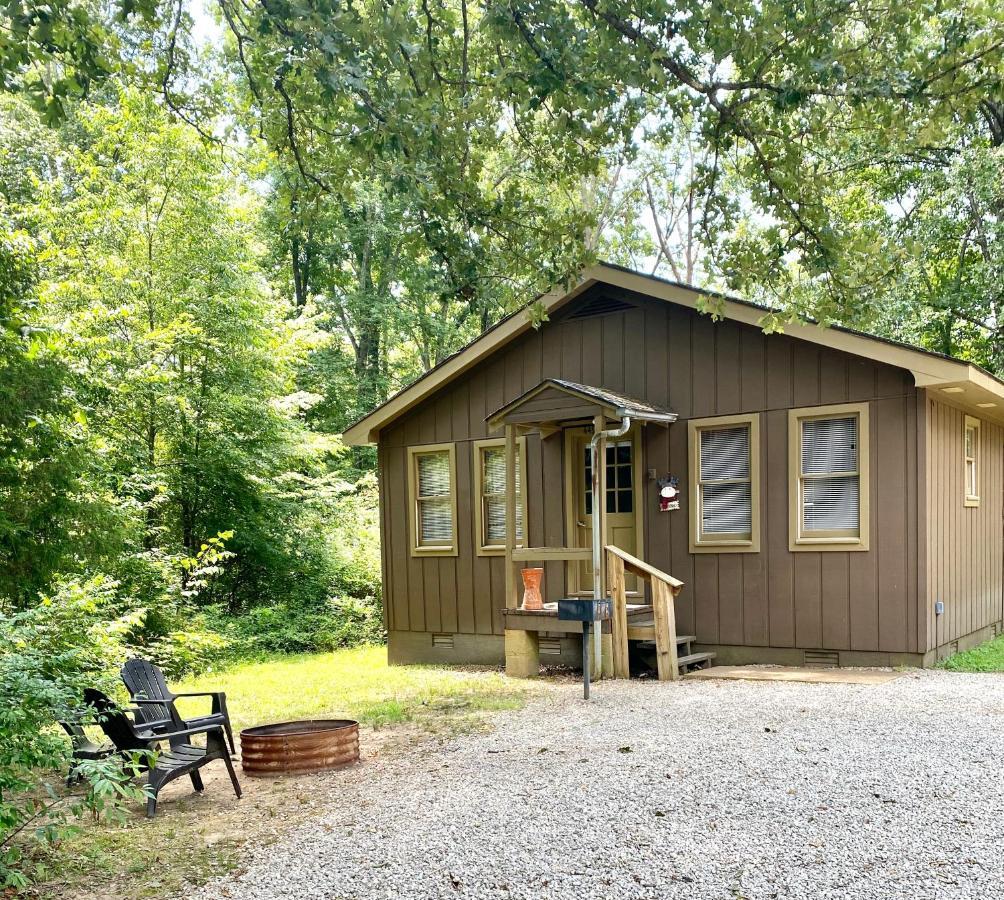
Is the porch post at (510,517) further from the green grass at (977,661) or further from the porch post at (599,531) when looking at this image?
the green grass at (977,661)

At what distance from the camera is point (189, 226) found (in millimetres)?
15266

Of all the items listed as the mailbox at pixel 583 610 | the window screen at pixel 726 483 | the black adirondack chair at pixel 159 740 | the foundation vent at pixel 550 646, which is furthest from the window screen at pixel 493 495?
the black adirondack chair at pixel 159 740

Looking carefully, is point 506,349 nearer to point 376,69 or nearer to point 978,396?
point 978,396

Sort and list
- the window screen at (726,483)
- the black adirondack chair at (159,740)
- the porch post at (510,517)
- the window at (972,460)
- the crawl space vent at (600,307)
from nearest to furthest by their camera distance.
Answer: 1. the black adirondack chair at (159,740)
2. the window screen at (726,483)
3. the porch post at (510,517)
4. the window at (972,460)
5. the crawl space vent at (600,307)

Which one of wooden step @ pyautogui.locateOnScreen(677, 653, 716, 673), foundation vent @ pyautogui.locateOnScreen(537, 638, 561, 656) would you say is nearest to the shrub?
foundation vent @ pyautogui.locateOnScreen(537, 638, 561, 656)

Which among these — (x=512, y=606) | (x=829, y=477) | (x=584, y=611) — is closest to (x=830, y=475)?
(x=829, y=477)

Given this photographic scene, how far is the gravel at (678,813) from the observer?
3902 millimetres

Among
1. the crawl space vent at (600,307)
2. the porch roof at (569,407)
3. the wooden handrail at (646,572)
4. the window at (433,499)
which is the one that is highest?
the crawl space vent at (600,307)

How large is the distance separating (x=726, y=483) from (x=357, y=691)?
14.5 ft

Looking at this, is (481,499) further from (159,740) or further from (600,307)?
(159,740)

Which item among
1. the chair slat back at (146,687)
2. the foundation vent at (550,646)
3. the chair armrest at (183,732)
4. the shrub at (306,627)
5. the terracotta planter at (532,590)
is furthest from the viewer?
the shrub at (306,627)

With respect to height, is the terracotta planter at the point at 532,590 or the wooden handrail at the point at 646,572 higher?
the wooden handrail at the point at 646,572

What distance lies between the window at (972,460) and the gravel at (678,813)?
3.76 meters

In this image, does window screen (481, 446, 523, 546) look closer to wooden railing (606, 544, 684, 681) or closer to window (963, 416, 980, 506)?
wooden railing (606, 544, 684, 681)
